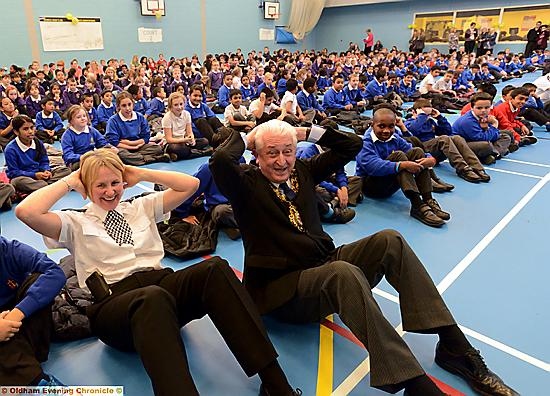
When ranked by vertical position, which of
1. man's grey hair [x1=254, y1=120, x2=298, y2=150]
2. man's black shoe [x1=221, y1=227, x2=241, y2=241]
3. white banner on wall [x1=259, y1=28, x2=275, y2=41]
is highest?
white banner on wall [x1=259, y1=28, x2=275, y2=41]

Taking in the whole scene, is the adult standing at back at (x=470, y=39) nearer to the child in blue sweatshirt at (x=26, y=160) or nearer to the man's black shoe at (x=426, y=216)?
the man's black shoe at (x=426, y=216)

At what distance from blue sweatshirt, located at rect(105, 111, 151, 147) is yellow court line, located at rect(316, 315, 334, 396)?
4.94 metres

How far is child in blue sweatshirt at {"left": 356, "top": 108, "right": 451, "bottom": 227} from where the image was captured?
424 centimetres

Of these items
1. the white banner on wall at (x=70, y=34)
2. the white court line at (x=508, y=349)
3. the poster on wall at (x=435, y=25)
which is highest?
the poster on wall at (x=435, y=25)

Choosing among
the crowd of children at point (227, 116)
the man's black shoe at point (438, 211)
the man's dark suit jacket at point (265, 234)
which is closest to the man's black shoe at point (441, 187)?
the crowd of children at point (227, 116)

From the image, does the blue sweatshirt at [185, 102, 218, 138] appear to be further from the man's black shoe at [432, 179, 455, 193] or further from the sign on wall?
the sign on wall

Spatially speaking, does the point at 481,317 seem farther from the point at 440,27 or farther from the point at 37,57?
the point at 440,27

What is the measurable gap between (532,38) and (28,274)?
22.2 m

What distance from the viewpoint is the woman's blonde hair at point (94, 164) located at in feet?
6.89

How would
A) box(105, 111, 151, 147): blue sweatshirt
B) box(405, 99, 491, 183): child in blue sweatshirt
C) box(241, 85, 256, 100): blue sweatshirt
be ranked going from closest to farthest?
1. box(405, 99, 491, 183): child in blue sweatshirt
2. box(105, 111, 151, 147): blue sweatshirt
3. box(241, 85, 256, 100): blue sweatshirt

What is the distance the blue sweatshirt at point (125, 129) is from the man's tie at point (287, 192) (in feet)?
15.3

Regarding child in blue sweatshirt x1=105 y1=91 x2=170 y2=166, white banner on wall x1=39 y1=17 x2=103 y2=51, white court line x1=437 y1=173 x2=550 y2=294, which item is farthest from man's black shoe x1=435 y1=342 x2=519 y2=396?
white banner on wall x1=39 y1=17 x2=103 y2=51

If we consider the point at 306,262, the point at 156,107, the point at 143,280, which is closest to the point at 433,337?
the point at 306,262

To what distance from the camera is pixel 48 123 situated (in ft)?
25.3
